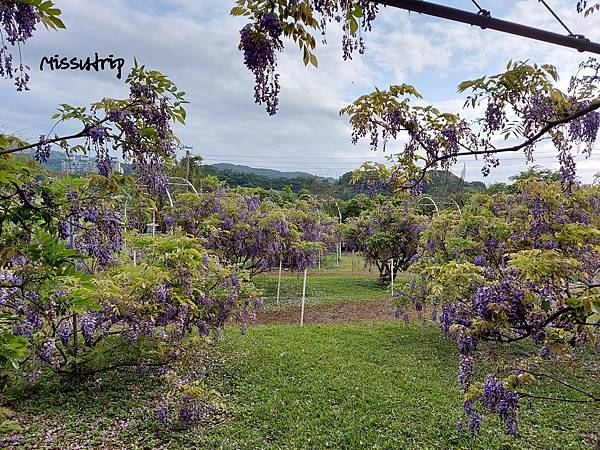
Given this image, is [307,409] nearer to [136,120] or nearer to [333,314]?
[136,120]

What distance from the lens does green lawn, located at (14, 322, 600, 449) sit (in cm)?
362

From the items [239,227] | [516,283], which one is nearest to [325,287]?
[239,227]

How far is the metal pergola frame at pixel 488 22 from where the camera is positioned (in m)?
0.80

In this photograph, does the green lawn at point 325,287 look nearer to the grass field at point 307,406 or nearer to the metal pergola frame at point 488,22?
the grass field at point 307,406

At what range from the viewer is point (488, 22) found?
864 millimetres

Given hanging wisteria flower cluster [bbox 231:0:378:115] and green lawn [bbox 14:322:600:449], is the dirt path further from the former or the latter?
hanging wisteria flower cluster [bbox 231:0:378:115]

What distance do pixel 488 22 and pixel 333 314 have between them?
852 centimetres

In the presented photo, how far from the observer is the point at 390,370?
543 cm

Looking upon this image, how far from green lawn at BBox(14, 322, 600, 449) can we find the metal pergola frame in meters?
3.41

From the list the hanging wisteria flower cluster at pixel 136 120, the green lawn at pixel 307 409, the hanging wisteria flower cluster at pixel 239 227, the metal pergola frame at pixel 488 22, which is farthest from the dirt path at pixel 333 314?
the metal pergola frame at pixel 488 22

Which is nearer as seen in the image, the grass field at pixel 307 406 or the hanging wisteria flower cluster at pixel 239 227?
the grass field at pixel 307 406

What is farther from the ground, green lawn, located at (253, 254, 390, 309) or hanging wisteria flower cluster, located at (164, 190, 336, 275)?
hanging wisteria flower cluster, located at (164, 190, 336, 275)

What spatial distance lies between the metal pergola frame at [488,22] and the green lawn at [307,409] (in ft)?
11.2

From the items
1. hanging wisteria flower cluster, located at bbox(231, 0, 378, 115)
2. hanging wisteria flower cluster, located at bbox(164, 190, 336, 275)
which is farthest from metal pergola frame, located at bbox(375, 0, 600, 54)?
hanging wisteria flower cluster, located at bbox(164, 190, 336, 275)
